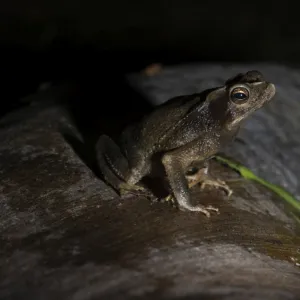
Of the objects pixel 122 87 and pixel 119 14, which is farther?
pixel 119 14

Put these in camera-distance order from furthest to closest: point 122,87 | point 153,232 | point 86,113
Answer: point 122,87, point 86,113, point 153,232

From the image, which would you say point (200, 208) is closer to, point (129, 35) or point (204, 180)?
point (204, 180)

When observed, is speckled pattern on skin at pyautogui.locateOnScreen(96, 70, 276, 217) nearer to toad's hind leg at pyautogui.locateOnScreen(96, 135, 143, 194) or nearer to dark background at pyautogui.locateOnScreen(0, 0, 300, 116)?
toad's hind leg at pyautogui.locateOnScreen(96, 135, 143, 194)

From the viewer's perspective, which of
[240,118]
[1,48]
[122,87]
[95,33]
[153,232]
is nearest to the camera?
[153,232]

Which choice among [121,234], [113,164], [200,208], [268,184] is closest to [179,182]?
[200,208]

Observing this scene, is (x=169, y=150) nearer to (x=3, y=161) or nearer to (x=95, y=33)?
(x=3, y=161)

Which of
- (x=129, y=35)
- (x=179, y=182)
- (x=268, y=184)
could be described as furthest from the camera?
(x=129, y=35)

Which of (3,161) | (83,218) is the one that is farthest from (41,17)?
(83,218)
